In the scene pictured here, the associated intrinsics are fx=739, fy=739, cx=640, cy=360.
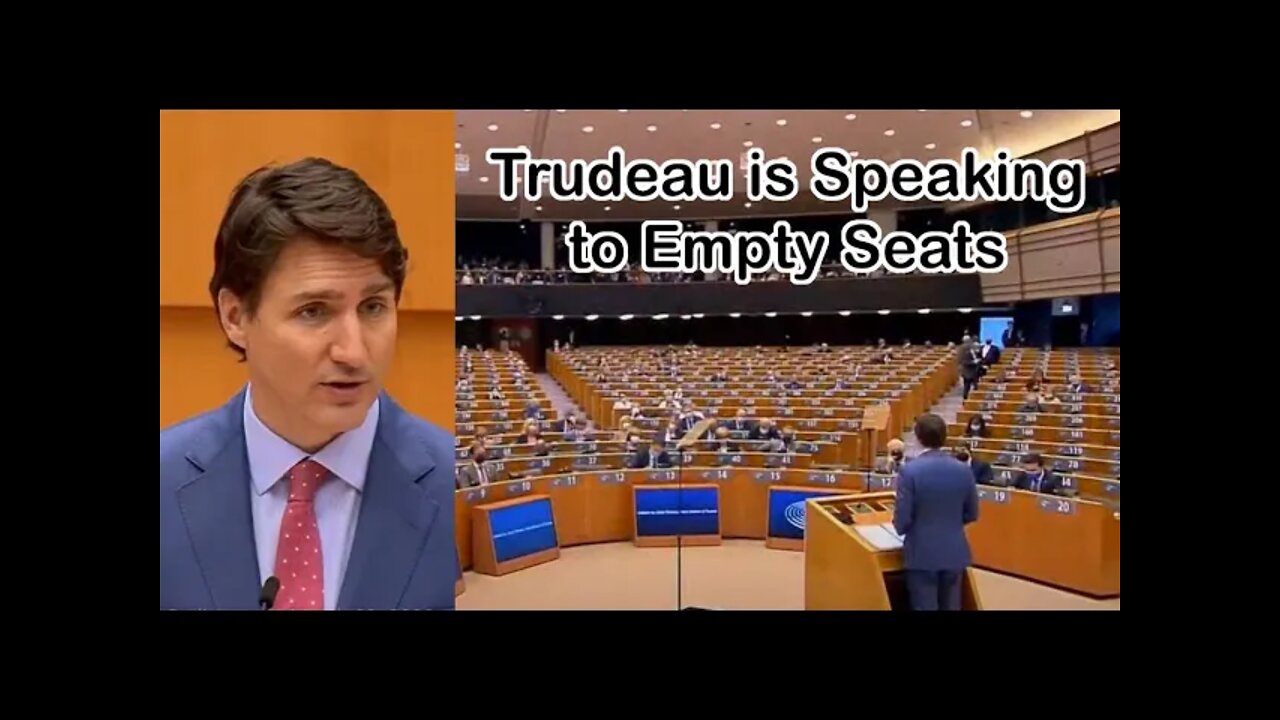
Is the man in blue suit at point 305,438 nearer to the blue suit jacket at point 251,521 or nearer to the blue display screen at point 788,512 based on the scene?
the blue suit jacket at point 251,521

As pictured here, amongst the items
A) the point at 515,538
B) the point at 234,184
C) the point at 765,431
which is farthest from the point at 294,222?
the point at 765,431

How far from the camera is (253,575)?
11.0ft

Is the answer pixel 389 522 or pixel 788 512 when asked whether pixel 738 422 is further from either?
pixel 389 522

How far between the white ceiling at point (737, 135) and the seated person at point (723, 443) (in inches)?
60.4

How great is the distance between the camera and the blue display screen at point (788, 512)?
4129 mm

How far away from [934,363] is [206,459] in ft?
12.7

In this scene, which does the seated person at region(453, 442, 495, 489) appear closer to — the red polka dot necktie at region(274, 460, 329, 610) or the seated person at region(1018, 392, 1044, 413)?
the red polka dot necktie at region(274, 460, 329, 610)

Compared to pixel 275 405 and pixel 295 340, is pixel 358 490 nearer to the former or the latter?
pixel 275 405

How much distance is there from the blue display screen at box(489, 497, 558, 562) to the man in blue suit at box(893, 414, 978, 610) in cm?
207

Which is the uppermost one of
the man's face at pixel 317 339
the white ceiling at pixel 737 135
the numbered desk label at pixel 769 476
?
the white ceiling at pixel 737 135

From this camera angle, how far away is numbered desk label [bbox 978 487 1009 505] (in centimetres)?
398

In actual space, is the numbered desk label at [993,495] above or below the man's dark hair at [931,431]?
below

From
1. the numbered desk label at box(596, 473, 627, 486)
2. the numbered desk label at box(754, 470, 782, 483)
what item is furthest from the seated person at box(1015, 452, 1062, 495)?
the numbered desk label at box(596, 473, 627, 486)

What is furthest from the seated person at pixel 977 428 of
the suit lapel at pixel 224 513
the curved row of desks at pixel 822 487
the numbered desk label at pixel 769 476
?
the suit lapel at pixel 224 513
